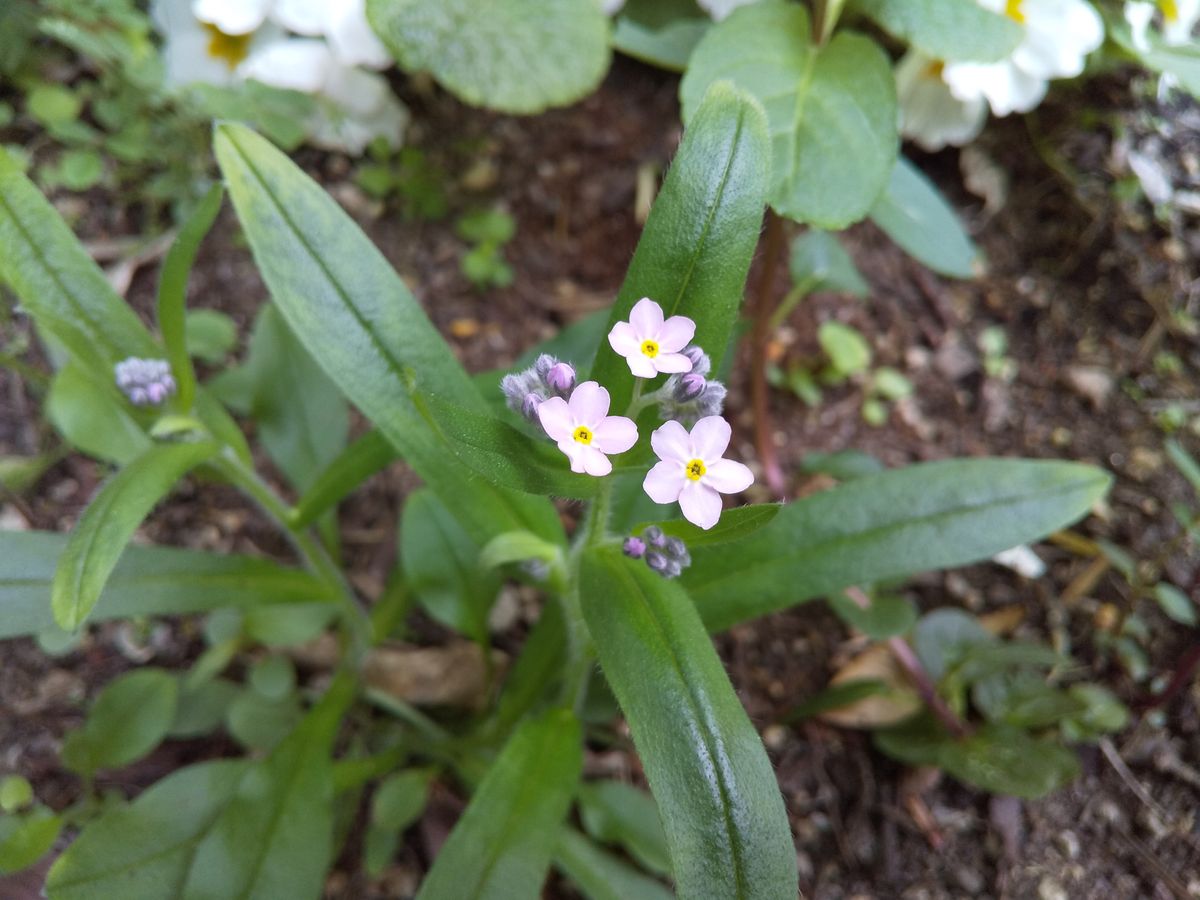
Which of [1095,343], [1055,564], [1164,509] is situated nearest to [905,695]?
[1055,564]

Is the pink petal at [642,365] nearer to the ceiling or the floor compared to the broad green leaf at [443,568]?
nearer to the ceiling

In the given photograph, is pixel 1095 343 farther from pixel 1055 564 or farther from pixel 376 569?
pixel 376 569

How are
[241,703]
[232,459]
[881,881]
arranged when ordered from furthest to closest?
[881,881]
[241,703]
[232,459]

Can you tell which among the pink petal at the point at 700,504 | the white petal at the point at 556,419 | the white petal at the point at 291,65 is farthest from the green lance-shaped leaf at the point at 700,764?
the white petal at the point at 291,65

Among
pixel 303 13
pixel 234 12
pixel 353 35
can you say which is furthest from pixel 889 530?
pixel 234 12

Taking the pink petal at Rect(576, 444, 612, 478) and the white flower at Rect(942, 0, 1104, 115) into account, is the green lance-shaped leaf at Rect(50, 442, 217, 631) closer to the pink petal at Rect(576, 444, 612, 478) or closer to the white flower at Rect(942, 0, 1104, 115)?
the pink petal at Rect(576, 444, 612, 478)

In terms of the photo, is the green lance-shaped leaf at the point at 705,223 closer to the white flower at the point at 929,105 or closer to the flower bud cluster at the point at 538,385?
the flower bud cluster at the point at 538,385

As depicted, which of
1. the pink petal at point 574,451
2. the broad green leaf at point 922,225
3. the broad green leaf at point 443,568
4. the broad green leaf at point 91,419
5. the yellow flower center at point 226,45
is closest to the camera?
the pink petal at point 574,451
